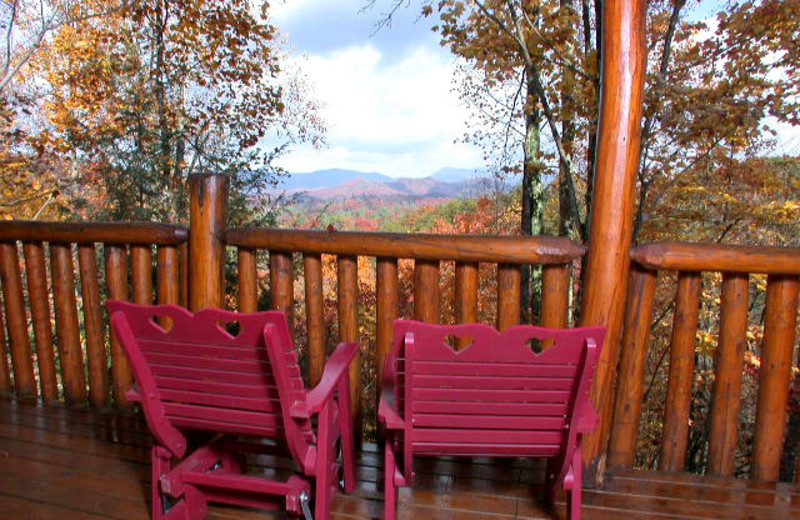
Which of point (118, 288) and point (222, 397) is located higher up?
point (118, 288)

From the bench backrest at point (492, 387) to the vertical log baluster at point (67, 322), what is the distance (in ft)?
7.24

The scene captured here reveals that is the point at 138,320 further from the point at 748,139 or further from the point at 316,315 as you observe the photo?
the point at 748,139

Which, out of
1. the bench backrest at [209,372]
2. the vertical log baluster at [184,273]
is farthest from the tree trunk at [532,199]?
the bench backrest at [209,372]

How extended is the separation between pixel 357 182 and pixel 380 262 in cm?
1637

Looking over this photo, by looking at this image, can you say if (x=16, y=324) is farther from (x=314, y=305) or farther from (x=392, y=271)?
(x=392, y=271)

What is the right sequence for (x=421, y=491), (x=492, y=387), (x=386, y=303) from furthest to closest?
(x=386, y=303) → (x=421, y=491) → (x=492, y=387)

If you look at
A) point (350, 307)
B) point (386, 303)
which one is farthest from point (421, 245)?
point (350, 307)

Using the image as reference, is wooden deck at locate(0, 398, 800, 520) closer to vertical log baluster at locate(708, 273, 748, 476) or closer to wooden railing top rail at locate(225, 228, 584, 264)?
vertical log baluster at locate(708, 273, 748, 476)

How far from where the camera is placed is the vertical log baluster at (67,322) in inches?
116

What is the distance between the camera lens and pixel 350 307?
8.39 feet

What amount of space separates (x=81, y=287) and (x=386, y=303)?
1.85 meters

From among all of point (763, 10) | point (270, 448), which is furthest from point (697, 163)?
point (270, 448)

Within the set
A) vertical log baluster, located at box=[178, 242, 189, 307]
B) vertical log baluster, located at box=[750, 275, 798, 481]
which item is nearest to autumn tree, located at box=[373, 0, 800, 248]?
vertical log baluster, located at box=[750, 275, 798, 481]

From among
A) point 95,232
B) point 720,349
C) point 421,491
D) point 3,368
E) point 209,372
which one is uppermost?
point 95,232
